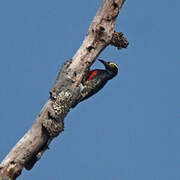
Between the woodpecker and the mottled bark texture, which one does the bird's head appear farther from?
the mottled bark texture

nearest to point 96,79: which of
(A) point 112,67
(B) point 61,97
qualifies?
(A) point 112,67

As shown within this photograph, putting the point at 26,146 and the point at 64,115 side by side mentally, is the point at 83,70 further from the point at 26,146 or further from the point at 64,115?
the point at 26,146

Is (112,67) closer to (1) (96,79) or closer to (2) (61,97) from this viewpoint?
(1) (96,79)

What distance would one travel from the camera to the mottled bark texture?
750cm

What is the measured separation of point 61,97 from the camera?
7.83 m

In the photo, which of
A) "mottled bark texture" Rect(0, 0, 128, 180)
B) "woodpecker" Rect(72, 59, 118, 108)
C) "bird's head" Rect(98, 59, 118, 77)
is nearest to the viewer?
"mottled bark texture" Rect(0, 0, 128, 180)

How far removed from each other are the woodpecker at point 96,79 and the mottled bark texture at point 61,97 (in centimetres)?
44

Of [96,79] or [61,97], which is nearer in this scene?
[61,97]

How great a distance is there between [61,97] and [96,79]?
7.90 feet

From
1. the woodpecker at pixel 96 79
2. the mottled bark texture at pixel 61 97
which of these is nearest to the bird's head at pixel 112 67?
the woodpecker at pixel 96 79

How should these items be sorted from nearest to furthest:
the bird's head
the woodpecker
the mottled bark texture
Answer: the mottled bark texture, the woodpecker, the bird's head

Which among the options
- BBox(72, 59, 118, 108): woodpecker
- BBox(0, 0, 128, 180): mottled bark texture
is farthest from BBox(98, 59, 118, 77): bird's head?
BBox(0, 0, 128, 180): mottled bark texture

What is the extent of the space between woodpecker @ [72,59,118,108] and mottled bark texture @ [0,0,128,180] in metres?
0.44

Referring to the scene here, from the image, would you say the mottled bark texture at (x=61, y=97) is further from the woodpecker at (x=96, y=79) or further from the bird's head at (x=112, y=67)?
the bird's head at (x=112, y=67)
